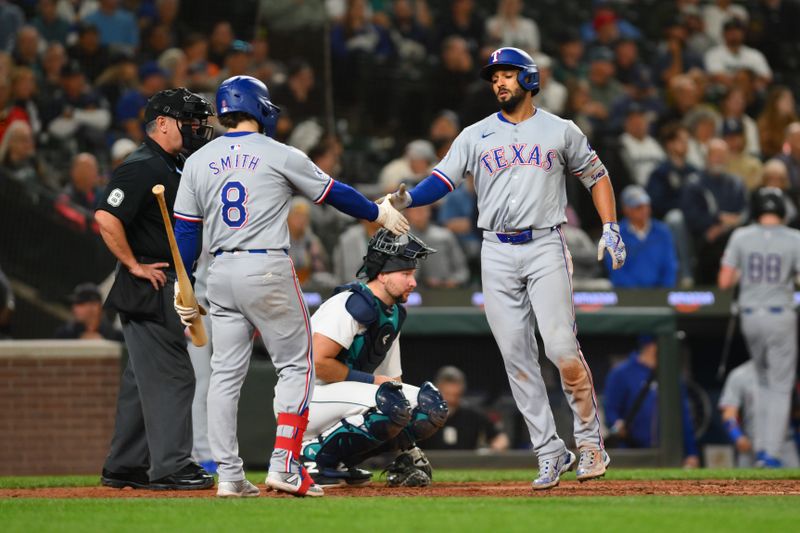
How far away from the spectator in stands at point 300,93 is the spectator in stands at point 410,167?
0.89m

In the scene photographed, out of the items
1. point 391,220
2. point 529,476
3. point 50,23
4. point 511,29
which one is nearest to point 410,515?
point 391,220

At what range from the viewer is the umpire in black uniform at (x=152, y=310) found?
708 centimetres

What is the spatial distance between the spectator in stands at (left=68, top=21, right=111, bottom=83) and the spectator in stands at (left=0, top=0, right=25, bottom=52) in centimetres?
62

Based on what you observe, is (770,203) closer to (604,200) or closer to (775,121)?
(775,121)

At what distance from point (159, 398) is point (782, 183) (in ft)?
25.6

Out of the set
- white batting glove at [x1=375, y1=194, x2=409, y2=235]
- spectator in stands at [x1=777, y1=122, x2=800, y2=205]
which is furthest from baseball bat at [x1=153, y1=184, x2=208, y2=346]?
spectator in stands at [x1=777, y1=122, x2=800, y2=205]

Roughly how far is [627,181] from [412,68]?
9.62 feet

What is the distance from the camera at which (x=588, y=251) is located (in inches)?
477

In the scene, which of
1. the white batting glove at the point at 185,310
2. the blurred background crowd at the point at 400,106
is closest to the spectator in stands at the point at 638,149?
the blurred background crowd at the point at 400,106

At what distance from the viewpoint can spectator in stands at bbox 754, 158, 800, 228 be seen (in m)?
12.9

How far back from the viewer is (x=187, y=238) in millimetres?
6516

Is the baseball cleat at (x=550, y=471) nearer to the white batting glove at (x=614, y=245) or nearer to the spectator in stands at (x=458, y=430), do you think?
the white batting glove at (x=614, y=245)

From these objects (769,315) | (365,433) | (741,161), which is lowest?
(365,433)

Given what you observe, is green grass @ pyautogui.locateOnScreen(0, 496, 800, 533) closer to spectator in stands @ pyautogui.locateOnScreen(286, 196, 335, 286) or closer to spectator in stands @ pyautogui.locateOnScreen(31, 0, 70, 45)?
spectator in stands @ pyautogui.locateOnScreen(286, 196, 335, 286)
